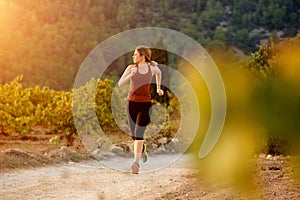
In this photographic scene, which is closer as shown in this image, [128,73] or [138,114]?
[128,73]

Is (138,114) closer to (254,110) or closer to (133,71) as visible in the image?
(133,71)

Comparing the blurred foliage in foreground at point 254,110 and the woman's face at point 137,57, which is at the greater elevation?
the woman's face at point 137,57

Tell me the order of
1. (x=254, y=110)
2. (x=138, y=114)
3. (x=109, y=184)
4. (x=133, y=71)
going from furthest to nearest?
(x=109, y=184) → (x=138, y=114) → (x=133, y=71) → (x=254, y=110)

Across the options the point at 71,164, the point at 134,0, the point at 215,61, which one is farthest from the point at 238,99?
the point at 134,0

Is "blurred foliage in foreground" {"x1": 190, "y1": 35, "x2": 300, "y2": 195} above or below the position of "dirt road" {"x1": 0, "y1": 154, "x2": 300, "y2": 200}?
above

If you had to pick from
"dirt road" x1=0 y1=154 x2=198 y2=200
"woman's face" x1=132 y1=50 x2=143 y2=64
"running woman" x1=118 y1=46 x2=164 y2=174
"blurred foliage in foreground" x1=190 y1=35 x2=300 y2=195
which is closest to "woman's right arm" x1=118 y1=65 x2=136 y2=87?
"running woman" x1=118 y1=46 x2=164 y2=174

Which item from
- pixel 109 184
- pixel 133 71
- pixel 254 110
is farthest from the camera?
pixel 109 184

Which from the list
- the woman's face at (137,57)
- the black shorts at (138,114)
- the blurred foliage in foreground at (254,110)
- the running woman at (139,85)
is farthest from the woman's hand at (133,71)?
the blurred foliage in foreground at (254,110)

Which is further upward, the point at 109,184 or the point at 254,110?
the point at 254,110

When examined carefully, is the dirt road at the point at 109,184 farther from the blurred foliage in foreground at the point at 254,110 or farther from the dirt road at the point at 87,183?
the blurred foliage in foreground at the point at 254,110

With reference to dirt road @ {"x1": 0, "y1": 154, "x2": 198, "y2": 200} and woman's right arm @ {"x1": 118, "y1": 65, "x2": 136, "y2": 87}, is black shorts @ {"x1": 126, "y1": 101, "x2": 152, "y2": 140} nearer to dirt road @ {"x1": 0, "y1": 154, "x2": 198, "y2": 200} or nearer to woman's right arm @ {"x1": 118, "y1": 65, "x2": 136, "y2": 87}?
woman's right arm @ {"x1": 118, "y1": 65, "x2": 136, "y2": 87}

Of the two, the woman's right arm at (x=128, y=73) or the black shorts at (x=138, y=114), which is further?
the black shorts at (x=138, y=114)

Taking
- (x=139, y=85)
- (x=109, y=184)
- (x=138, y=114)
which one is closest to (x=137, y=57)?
(x=139, y=85)

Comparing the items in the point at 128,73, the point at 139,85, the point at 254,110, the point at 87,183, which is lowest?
the point at 87,183
